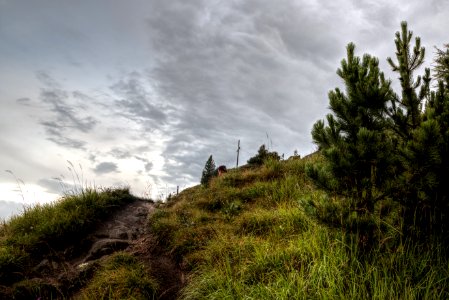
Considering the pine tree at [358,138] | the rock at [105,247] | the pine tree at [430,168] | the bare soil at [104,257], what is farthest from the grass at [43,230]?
the pine tree at [430,168]

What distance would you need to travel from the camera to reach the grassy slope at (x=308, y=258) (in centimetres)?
378

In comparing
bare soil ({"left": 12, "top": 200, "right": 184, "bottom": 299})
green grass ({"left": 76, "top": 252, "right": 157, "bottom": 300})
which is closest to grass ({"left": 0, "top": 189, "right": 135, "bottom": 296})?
bare soil ({"left": 12, "top": 200, "right": 184, "bottom": 299})

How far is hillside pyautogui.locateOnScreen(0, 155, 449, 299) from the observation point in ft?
12.9

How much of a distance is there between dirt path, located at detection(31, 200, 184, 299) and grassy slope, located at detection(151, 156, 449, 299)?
0.32 m

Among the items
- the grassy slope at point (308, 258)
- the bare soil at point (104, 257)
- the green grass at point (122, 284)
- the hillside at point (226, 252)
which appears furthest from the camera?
the bare soil at point (104, 257)

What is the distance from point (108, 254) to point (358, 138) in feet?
17.7

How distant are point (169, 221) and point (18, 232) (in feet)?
10.9

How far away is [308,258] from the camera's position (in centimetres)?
461

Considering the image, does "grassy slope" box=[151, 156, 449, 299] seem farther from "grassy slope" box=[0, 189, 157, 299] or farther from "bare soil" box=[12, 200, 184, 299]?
"grassy slope" box=[0, 189, 157, 299]

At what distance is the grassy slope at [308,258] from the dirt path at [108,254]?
0.32m

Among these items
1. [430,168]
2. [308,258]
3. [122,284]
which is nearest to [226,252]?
[308,258]

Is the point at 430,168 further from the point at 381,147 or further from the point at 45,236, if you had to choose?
the point at 45,236

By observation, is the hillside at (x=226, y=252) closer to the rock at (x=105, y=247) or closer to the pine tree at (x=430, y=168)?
the rock at (x=105, y=247)

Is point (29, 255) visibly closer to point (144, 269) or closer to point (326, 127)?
point (144, 269)
